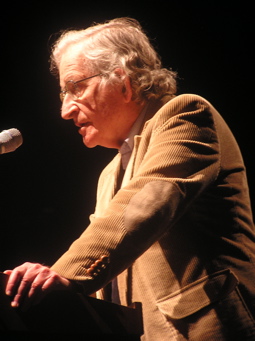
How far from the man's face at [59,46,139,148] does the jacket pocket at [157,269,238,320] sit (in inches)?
37.0

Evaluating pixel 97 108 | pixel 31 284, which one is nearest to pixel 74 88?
pixel 97 108

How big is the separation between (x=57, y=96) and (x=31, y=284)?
111 inches

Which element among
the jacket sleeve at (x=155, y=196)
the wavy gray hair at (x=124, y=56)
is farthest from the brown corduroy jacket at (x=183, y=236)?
the wavy gray hair at (x=124, y=56)

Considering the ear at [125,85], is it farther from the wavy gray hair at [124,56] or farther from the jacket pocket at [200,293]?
the jacket pocket at [200,293]

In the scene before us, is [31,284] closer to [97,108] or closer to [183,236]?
[183,236]

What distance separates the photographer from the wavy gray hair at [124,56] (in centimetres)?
224

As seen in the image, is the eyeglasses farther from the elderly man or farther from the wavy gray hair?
the elderly man

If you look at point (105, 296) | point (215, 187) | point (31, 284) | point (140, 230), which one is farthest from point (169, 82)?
point (31, 284)

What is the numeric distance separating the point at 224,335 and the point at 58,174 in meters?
2.58

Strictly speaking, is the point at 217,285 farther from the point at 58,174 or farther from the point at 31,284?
the point at 58,174

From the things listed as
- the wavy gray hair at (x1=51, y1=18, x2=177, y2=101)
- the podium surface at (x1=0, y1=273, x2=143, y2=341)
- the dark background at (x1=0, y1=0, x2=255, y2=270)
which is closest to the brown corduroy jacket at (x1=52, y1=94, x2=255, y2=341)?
the podium surface at (x1=0, y1=273, x2=143, y2=341)

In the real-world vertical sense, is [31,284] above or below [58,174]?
above

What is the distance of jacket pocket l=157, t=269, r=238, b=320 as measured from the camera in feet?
4.80

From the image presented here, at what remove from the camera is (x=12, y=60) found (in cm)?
352
